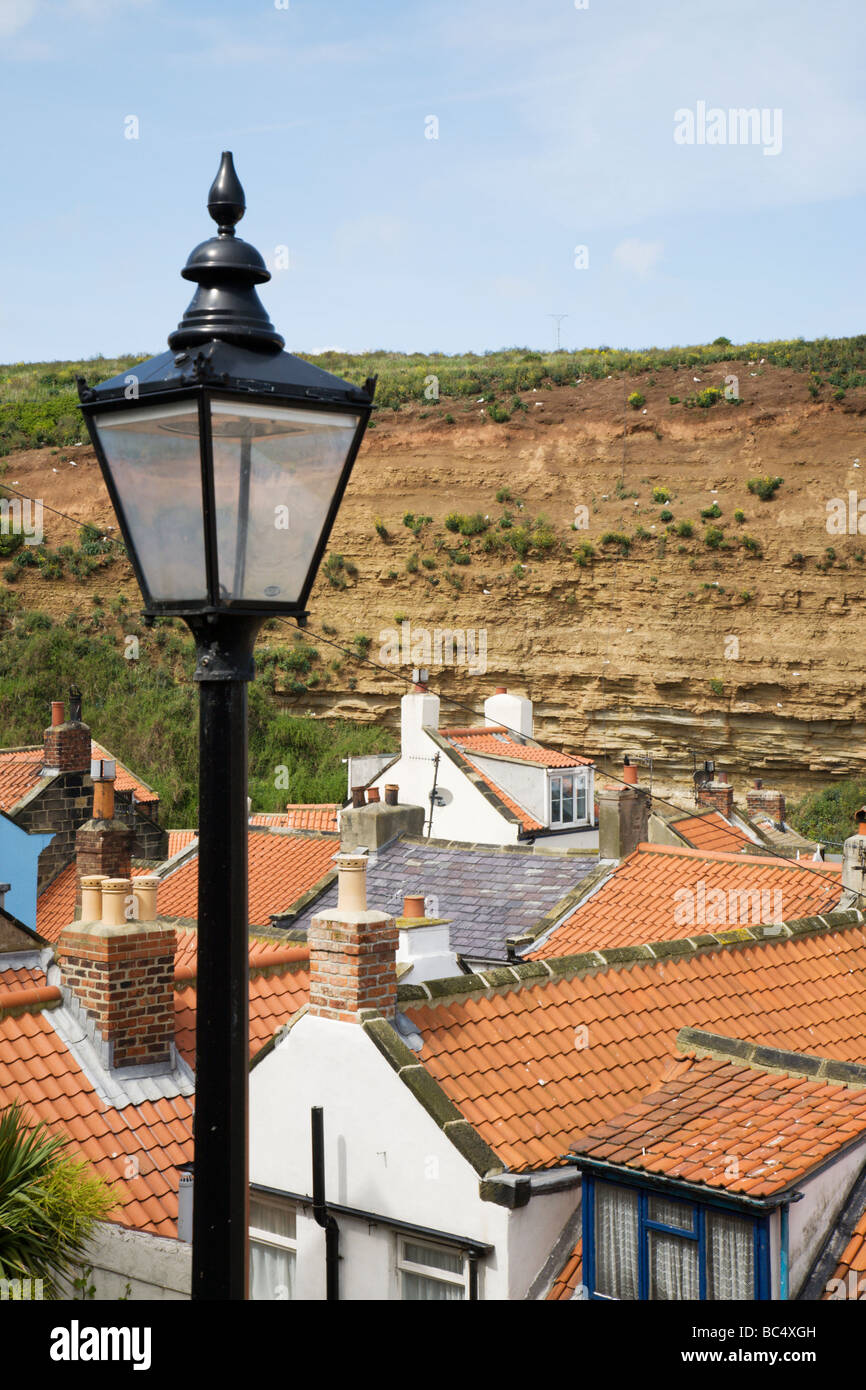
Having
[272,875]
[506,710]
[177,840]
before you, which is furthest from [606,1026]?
[506,710]

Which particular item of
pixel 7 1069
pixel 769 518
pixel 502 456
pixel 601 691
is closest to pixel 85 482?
pixel 502 456

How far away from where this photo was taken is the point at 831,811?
3894 centimetres

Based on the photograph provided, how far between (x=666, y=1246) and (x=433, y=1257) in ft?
5.09

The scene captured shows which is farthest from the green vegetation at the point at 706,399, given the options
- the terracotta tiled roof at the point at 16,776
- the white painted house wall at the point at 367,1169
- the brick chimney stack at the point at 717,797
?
the white painted house wall at the point at 367,1169

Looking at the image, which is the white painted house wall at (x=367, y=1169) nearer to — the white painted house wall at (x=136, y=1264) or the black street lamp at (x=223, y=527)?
the white painted house wall at (x=136, y=1264)

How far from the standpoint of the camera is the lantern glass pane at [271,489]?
2865 millimetres

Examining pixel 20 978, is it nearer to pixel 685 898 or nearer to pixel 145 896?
pixel 145 896

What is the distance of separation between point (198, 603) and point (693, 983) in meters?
8.55

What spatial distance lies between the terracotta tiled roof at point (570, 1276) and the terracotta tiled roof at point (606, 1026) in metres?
0.54

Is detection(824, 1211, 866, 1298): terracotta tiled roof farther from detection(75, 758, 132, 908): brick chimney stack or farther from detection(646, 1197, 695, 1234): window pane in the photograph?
detection(75, 758, 132, 908): brick chimney stack

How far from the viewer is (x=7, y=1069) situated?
922cm

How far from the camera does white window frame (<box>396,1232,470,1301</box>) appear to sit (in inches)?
295

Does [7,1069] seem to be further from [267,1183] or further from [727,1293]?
[727,1293]

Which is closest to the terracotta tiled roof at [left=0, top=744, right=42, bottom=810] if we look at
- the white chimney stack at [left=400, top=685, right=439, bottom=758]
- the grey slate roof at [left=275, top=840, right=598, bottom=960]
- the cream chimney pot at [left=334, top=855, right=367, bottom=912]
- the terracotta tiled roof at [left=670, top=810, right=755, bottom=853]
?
the grey slate roof at [left=275, top=840, right=598, bottom=960]
